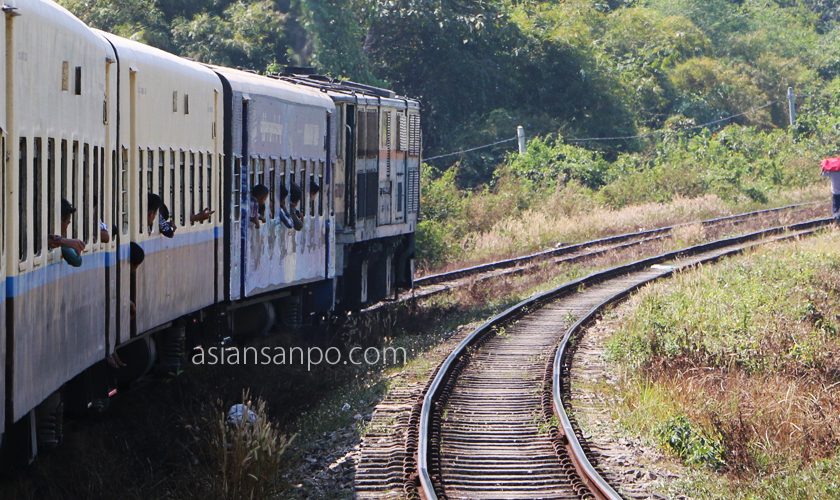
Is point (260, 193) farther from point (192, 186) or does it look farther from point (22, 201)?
point (22, 201)

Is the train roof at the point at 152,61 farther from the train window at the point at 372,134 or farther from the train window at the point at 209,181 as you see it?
the train window at the point at 372,134

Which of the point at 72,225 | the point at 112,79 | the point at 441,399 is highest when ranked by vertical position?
the point at 112,79

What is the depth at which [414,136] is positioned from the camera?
21031mm

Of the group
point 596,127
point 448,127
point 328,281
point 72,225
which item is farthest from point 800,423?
point 596,127

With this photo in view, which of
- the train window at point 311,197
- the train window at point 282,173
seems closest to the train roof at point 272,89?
the train window at point 282,173

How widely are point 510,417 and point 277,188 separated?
4.49 meters

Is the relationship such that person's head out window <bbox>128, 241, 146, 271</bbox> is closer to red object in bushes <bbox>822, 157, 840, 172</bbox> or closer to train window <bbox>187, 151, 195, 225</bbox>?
train window <bbox>187, 151, 195, 225</bbox>

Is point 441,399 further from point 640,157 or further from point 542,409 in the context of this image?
point 640,157

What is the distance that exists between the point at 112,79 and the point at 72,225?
1760mm

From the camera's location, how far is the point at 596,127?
163 ft

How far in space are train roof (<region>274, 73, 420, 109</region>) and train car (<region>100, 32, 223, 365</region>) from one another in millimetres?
4429

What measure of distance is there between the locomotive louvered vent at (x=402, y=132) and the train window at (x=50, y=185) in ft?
41.0

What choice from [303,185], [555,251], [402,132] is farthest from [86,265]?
[555,251]

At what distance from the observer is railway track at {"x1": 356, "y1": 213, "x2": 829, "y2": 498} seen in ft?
31.5
